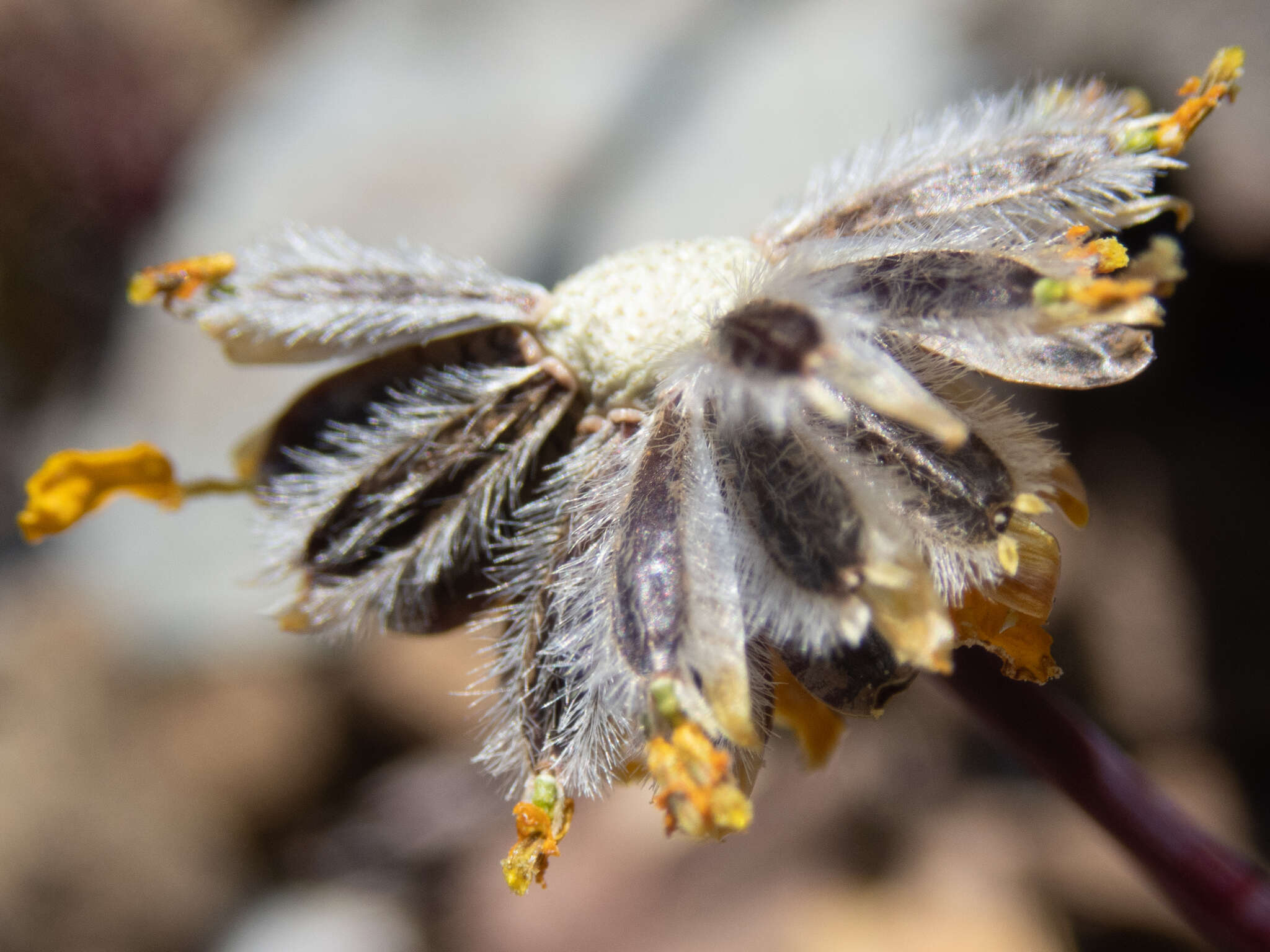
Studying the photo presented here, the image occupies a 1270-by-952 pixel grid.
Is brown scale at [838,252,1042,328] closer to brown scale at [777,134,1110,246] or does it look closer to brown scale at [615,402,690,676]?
brown scale at [777,134,1110,246]

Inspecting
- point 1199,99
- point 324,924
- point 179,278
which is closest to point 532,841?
point 179,278

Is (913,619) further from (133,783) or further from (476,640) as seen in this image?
(133,783)

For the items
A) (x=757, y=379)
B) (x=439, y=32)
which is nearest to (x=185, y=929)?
(x=757, y=379)

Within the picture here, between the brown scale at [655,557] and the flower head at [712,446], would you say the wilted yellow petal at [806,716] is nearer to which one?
the flower head at [712,446]

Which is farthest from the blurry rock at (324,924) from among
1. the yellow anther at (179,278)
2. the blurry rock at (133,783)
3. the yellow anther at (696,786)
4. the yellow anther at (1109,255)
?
the yellow anther at (1109,255)

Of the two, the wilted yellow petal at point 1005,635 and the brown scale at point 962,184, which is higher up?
the brown scale at point 962,184

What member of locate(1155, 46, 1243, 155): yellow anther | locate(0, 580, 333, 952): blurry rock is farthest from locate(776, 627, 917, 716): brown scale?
locate(0, 580, 333, 952): blurry rock
